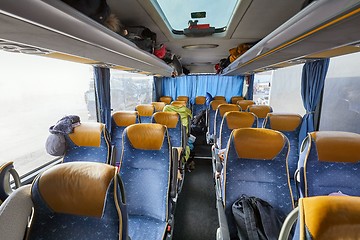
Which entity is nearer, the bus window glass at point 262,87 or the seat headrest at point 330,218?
the seat headrest at point 330,218

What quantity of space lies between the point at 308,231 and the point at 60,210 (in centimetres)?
134

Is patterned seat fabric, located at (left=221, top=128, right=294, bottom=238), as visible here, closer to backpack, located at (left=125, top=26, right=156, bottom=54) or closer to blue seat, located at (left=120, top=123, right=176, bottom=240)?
blue seat, located at (left=120, top=123, right=176, bottom=240)

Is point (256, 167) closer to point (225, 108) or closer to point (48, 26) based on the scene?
point (48, 26)

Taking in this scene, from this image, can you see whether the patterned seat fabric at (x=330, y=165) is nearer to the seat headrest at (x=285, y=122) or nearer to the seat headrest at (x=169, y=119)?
the seat headrest at (x=285, y=122)

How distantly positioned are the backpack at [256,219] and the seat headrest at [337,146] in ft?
2.46

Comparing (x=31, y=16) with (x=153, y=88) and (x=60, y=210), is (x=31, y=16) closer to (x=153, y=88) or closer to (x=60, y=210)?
(x=60, y=210)

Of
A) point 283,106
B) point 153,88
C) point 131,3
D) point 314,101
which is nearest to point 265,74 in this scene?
point 283,106

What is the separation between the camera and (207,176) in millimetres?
4266

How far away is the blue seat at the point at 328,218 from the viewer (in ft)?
2.52

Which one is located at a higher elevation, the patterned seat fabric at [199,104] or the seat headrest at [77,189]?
the seat headrest at [77,189]

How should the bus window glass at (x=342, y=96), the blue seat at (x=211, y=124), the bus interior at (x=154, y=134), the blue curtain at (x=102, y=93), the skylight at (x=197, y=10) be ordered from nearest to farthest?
the bus interior at (x=154, y=134) < the skylight at (x=197, y=10) < the bus window glass at (x=342, y=96) < the blue curtain at (x=102, y=93) < the blue seat at (x=211, y=124)

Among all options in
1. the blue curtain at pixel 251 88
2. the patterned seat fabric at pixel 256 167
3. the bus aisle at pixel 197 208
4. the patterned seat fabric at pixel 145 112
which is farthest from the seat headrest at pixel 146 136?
the blue curtain at pixel 251 88

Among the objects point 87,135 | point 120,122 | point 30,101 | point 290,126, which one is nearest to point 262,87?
point 290,126

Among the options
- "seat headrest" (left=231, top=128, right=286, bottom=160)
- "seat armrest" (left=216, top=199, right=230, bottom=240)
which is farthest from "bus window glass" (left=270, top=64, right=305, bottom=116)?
"seat armrest" (left=216, top=199, right=230, bottom=240)
